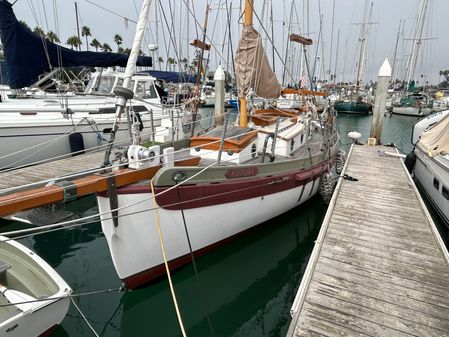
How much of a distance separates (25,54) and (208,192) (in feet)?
31.9

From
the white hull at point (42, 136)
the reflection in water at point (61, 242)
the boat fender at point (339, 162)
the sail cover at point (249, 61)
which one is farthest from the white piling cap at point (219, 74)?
the reflection in water at point (61, 242)

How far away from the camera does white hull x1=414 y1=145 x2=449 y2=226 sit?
7.74m

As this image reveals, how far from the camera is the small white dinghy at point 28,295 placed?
3445mm

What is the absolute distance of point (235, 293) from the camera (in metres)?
5.56

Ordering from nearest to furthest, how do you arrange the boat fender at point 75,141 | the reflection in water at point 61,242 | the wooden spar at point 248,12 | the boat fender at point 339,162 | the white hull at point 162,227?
the white hull at point 162,227, the reflection in water at point 61,242, the wooden spar at point 248,12, the boat fender at point 75,141, the boat fender at point 339,162

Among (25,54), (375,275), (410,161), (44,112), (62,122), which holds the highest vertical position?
(25,54)

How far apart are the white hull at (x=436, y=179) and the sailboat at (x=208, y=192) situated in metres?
3.21

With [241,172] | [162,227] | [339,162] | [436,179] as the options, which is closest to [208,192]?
[241,172]

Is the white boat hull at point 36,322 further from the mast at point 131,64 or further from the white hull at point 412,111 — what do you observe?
the white hull at point 412,111

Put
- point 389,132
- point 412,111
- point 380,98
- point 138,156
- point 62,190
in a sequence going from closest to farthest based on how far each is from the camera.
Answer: point 62,190
point 138,156
point 380,98
point 389,132
point 412,111

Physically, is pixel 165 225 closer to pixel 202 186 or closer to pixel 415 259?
pixel 202 186

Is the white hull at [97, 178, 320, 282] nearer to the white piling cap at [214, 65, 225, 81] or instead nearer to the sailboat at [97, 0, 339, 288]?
the sailboat at [97, 0, 339, 288]

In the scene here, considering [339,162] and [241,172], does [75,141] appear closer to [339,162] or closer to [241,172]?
[241,172]

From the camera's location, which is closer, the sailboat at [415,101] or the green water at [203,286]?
the green water at [203,286]
